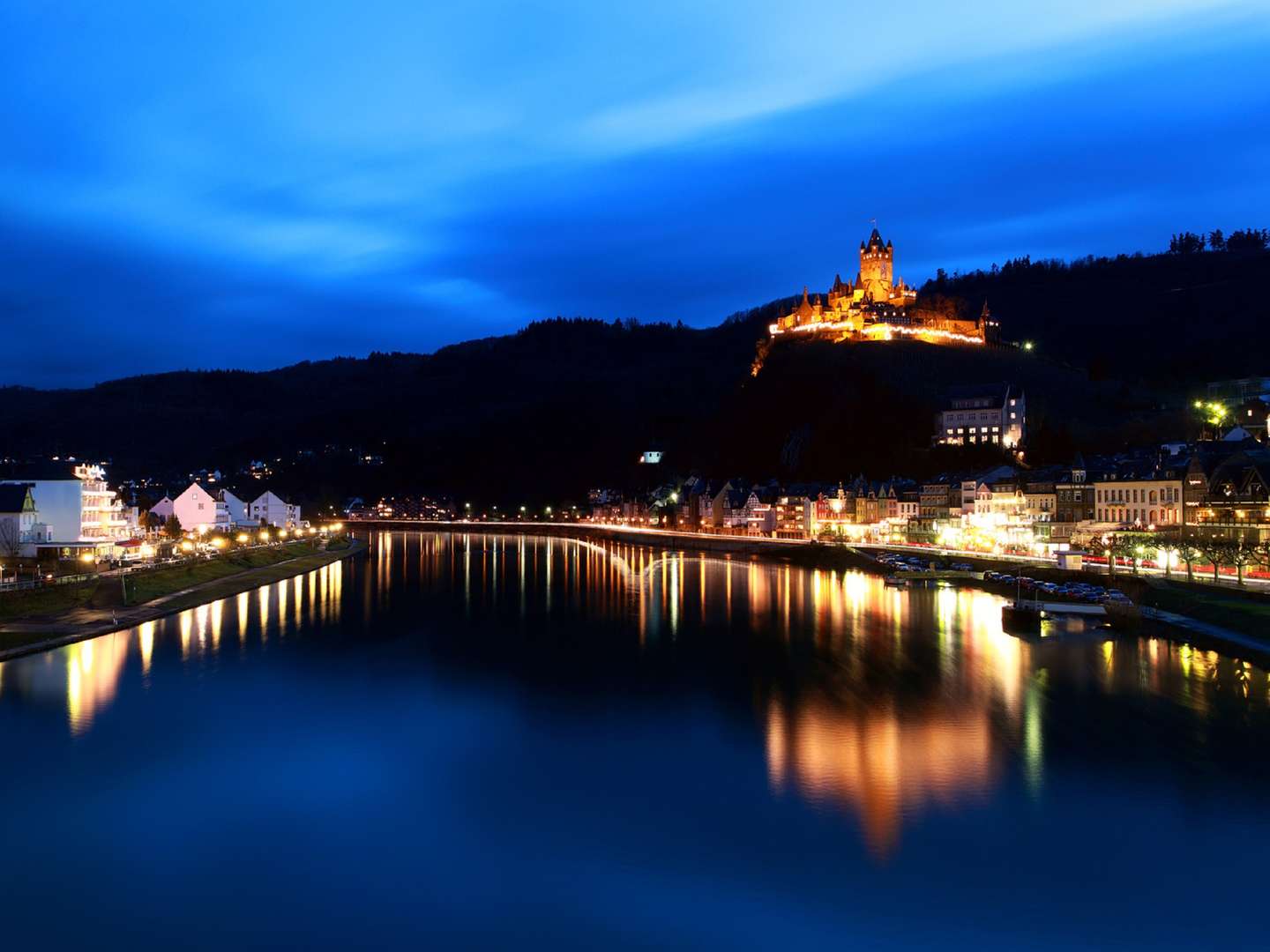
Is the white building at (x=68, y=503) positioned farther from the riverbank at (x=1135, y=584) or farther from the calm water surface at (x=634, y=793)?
the riverbank at (x=1135, y=584)

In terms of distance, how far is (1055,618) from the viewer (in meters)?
34.1

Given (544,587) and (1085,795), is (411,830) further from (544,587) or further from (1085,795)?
(544,587)

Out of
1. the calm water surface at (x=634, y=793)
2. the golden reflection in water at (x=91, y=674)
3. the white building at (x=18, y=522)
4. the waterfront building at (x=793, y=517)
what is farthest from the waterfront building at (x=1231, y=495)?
the white building at (x=18, y=522)

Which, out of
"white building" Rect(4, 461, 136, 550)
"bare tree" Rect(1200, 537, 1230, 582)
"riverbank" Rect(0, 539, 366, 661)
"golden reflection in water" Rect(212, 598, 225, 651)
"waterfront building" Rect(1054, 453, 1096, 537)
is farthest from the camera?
"waterfront building" Rect(1054, 453, 1096, 537)

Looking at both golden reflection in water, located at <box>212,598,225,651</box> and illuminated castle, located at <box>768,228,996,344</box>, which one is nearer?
golden reflection in water, located at <box>212,598,225,651</box>

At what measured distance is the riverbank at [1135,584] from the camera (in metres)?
27.9

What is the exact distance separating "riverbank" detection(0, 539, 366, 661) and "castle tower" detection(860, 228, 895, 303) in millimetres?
73345

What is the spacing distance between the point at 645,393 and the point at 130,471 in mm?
73839

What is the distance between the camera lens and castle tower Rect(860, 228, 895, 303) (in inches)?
4230

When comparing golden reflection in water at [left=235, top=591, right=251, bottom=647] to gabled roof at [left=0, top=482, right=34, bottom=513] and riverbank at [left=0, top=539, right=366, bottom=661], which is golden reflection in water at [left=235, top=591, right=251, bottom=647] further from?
gabled roof at [left=0, top=482, right=34, bottom=513]

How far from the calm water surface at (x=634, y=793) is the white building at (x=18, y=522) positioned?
45.6 ft

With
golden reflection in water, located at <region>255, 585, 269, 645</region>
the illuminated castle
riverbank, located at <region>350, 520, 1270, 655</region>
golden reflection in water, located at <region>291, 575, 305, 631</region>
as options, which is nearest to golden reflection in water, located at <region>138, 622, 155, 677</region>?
golden reflection in water, located at <region>255, 585, 269, 645</region>

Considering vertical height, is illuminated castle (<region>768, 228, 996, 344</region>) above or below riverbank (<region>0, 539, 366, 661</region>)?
above

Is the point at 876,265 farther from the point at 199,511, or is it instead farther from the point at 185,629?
the point at 185,629
